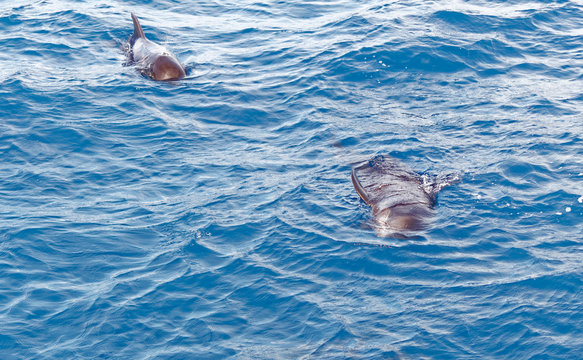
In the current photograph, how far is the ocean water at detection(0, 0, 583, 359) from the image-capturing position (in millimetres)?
9023

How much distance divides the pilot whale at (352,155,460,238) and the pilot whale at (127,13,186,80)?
5971 millimetres

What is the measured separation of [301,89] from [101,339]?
9116 millimetres

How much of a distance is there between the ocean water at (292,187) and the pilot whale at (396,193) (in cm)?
24

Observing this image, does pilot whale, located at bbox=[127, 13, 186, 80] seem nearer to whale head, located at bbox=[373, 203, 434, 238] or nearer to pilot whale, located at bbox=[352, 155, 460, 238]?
pilot whale, located at bbox=[352, 155, 460, 238]

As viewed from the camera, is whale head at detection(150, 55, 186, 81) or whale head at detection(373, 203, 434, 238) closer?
whale head at detection(373, 203, 434, 238)

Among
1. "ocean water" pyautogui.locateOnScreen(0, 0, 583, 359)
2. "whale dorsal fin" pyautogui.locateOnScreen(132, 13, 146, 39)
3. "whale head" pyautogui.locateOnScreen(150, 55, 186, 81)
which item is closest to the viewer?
"ocean water" pyautogui.locateOnScreen(0, 0, 583, 359)

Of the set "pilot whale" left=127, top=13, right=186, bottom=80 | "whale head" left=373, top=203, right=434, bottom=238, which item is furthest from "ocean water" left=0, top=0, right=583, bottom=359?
"pilot whale" left=127, top=13, right=186, bottom=80

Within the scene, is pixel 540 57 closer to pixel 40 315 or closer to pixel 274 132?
pixel 274 132

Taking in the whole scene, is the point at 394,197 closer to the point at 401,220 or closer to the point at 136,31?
the point at 401,220

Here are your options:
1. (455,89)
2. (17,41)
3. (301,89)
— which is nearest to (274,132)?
(301,89)

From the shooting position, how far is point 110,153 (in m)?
13.7

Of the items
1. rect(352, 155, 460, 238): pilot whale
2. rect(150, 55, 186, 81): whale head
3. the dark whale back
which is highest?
the dark whale back

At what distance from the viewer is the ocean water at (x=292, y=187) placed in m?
9.02

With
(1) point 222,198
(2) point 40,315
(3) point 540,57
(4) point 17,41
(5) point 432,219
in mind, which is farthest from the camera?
(4) point 17,41
